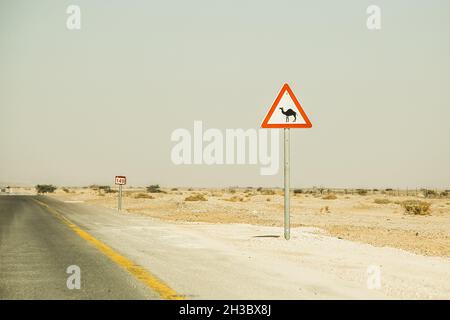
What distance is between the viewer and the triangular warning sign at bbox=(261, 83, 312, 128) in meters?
12.8

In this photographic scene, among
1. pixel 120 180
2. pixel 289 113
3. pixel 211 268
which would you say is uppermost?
pixel 289 113

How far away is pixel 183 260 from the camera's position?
10.1m

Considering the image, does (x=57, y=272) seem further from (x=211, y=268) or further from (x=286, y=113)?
(x=286, y=113)

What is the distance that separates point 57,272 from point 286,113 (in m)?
6.18

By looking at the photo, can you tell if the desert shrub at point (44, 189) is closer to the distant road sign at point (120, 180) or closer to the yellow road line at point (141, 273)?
the distant road sign at point (120, 180)

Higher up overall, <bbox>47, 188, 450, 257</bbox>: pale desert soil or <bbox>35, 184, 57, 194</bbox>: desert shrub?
<bbox>47, 188, 450, 257</bbox>: pale desert soil

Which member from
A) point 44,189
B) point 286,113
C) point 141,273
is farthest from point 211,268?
point 44,189

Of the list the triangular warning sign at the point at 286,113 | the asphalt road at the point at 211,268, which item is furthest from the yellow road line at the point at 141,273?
the triangular warning sign at the point at 286,113

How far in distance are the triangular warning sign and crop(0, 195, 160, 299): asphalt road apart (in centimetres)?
452

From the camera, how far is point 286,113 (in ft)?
42.3

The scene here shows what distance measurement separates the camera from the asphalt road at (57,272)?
7.07 meters

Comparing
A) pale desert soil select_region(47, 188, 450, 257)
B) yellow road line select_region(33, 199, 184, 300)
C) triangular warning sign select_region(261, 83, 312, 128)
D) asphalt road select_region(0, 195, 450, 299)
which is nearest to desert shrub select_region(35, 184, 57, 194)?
pale desert soil select_region(47, 188, 450, 257)

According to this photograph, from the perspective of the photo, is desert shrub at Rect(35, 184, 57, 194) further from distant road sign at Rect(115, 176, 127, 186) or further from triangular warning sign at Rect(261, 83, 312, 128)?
triangular warning sign at Rect(261, 83, 312, 128)

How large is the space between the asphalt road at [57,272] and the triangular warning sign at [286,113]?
14.8ft
